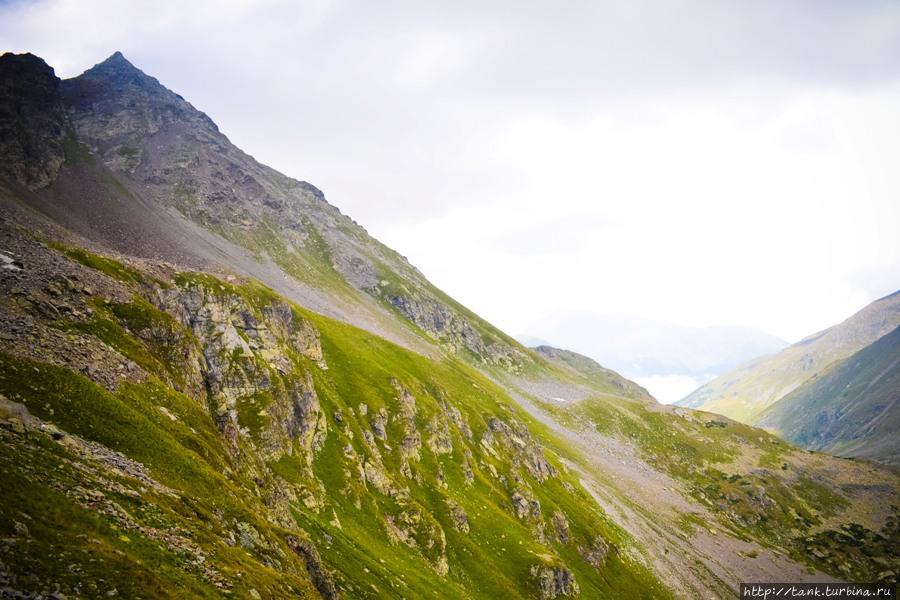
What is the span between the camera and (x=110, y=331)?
4466 centimetres

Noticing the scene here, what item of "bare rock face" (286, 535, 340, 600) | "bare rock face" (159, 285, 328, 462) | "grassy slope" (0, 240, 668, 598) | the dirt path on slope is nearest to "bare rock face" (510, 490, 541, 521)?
"grassy slope" (0, 240, 668, 598)

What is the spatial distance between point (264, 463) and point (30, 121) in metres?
154

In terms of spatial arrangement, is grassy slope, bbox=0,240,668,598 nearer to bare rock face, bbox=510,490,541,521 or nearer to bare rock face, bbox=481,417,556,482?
bare rock face, bbox=510,490,541,521

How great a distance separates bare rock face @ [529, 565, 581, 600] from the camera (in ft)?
238

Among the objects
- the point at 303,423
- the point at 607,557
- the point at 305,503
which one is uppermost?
the point at 303,423

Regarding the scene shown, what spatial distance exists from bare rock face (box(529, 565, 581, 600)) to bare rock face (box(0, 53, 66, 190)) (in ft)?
500

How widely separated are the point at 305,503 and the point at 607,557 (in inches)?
2913

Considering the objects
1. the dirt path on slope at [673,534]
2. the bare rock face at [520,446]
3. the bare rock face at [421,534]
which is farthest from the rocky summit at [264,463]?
the dirt path on slope at [673,534]

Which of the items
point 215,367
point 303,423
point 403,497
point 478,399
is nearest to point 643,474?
point 478,399

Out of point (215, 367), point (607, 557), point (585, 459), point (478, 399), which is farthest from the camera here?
point (585, 459)

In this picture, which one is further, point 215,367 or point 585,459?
point 585,459

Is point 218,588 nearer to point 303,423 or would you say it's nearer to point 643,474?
point 303,423

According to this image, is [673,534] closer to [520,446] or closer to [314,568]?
[520,446]

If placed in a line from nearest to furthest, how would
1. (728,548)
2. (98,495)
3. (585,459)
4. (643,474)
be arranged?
(98,495) < (728,548) < (585,459) < (643,474)
